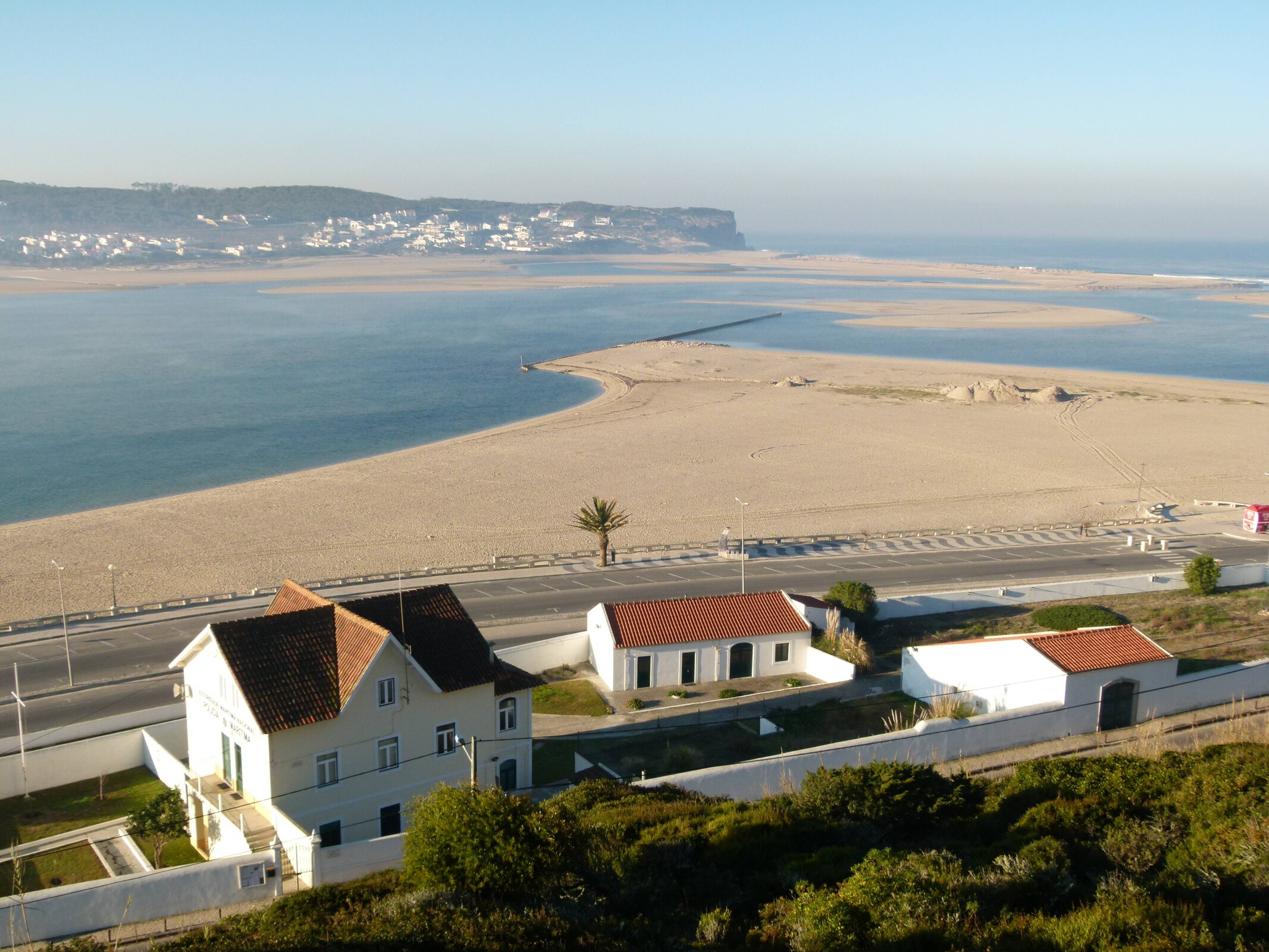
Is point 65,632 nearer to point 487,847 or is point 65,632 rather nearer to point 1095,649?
point 487,847

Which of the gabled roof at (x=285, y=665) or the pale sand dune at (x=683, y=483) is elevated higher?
the gabled roof at (x=285, y=665)

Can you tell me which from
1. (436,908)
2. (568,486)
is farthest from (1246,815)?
(568,486)

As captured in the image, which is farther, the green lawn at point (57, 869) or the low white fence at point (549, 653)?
the low white fence at point (549, 653)

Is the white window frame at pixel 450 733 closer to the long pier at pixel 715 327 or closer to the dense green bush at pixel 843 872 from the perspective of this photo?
the dense green bush at pixel 843 872

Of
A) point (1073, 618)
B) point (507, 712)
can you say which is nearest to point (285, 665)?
point (507, 712)

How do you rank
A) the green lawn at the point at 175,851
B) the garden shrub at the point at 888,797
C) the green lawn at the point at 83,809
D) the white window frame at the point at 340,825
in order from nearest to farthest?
the garden shrub at the point at 888,797 → the green lawn at the point at 175,851 → the green lawn at the point at 83,809 → the white window frame at the point at 340,825

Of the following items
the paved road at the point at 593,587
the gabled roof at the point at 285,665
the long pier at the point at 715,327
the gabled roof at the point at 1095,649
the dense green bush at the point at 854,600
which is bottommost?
the paved road at the point at 593,587

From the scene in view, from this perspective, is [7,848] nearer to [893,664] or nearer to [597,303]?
[893,664]

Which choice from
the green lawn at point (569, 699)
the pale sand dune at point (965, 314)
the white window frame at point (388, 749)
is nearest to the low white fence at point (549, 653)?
the green lawn at point (569, 699)
